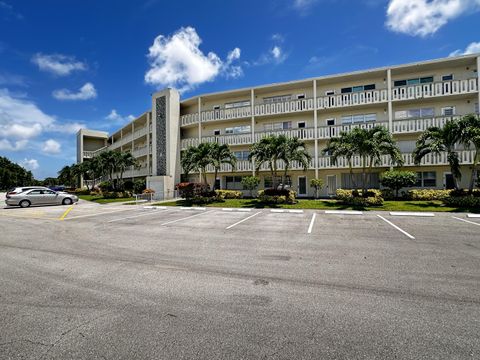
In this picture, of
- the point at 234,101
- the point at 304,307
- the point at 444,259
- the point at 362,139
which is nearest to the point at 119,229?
the point at 304,307

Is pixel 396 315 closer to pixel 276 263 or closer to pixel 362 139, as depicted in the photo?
pixel 276 263

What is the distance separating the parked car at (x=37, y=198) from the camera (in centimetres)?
2120

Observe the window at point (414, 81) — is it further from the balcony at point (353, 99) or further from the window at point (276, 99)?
the window at point (276, 99)

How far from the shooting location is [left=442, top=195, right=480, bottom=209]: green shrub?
49.1 ft

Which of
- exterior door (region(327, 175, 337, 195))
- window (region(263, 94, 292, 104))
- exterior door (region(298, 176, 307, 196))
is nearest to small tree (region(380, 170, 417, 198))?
exterior door (region(327, 175, 337, 195))

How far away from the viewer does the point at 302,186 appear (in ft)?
87.8

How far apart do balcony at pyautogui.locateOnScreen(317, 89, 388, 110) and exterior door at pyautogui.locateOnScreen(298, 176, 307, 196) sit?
7664 millimetres

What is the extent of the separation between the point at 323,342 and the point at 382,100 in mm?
25458

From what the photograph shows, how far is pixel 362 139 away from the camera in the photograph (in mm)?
17328

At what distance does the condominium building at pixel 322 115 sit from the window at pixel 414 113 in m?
0.08

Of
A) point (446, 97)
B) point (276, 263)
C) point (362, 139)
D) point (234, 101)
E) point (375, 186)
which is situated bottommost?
point (276, 263)

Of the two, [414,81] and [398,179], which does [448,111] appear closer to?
[414,81]

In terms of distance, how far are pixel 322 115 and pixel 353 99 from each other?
3306 millimetres

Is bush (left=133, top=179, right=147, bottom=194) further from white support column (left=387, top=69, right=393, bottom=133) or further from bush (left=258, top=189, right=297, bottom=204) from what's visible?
white support column (left=387, top=69, right=393, bottom=133)
